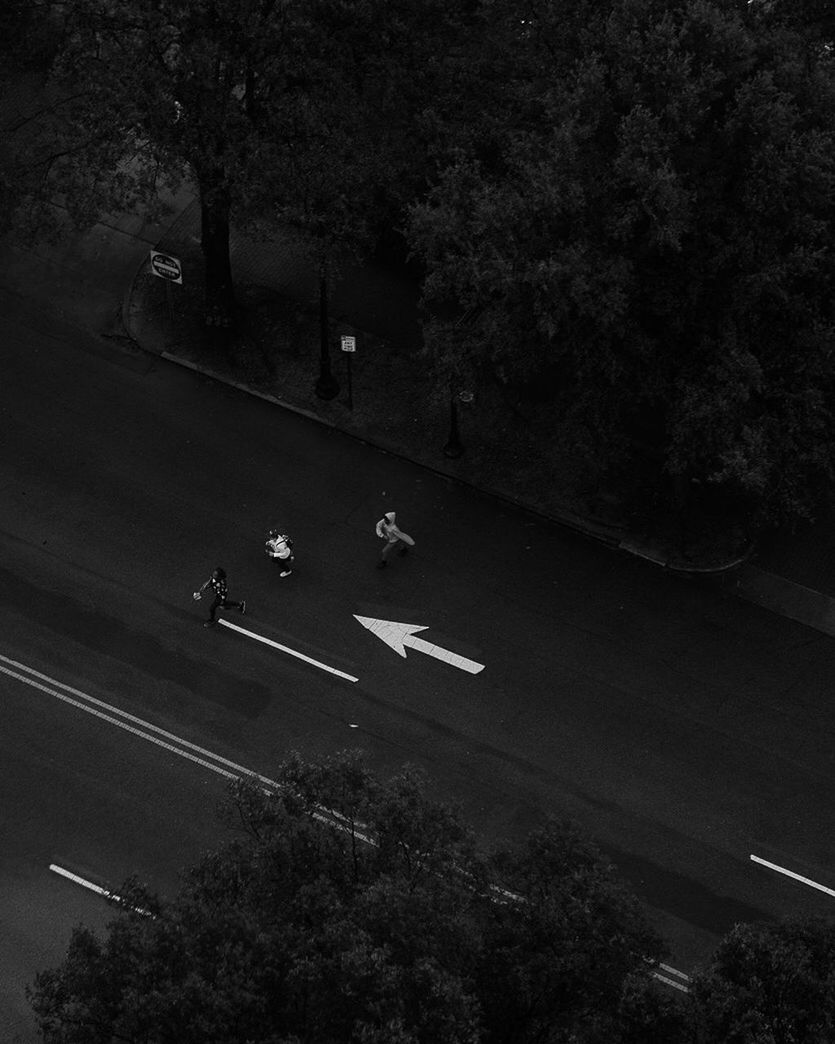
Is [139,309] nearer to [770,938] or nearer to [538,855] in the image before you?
[538,855]

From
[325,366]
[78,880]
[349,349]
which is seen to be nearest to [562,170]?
[349,349]

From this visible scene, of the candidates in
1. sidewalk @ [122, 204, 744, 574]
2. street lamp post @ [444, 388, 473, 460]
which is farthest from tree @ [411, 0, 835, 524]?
sidewalk @ [122, 204, 744, 574]

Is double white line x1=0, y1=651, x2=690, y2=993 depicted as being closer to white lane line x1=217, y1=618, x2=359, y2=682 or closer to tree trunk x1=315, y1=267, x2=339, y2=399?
white lane line x1=217, y1=618, x2=359, y2=682

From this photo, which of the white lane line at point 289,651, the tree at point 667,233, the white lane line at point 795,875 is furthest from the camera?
the white lane line at point 289,651

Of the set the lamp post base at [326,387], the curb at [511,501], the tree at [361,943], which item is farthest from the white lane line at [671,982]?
the lamp post base at [326,387]

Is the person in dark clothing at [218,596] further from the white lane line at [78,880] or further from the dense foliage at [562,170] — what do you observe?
the dense foliage at [562,170]

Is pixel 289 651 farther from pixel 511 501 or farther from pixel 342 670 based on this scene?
pixel 511 501

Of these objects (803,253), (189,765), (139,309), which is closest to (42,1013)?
(189,765)
